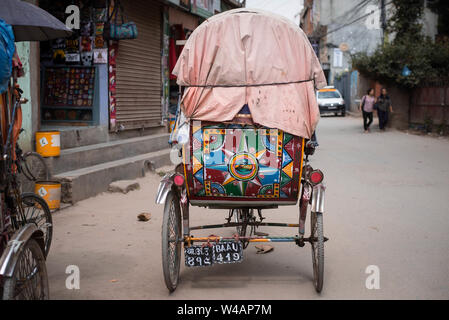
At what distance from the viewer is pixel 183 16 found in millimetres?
Answer: 16672

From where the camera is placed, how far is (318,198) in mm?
4789

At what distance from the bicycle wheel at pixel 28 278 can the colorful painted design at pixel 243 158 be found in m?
1.52

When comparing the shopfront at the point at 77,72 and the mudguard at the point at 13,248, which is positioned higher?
the shopfront at the point at 77,72

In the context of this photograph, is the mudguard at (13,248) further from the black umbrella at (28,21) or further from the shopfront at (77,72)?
the shopfront at (77,72)

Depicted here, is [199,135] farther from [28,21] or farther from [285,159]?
[28,21]

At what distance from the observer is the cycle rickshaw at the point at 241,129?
184 inches

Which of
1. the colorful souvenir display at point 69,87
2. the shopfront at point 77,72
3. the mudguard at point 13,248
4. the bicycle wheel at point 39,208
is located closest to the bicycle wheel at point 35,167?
the bicycle wheel at point 39,208

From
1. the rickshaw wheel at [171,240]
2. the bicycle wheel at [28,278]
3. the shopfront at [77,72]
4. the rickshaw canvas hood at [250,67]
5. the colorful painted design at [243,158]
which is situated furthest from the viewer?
the shopfront at [77,72]

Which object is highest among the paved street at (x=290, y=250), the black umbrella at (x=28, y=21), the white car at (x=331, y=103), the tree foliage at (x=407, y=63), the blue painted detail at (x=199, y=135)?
the tree foliage at (x=407, y=63)

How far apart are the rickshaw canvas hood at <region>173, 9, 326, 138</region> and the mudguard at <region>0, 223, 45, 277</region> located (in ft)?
5.60

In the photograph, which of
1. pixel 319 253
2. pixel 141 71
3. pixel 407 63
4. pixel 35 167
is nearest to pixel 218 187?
pixel 319 253

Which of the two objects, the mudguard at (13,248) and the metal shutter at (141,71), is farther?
the metal shutter at (141,71)

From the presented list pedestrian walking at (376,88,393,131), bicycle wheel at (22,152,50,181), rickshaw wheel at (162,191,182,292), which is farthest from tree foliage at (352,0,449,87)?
rickshaw wheel at (162,191,182,292)
